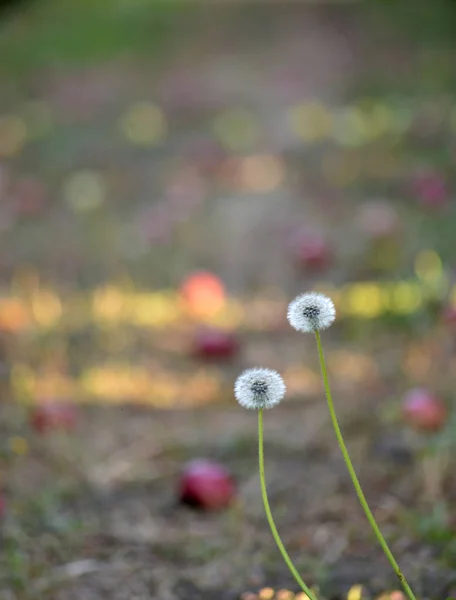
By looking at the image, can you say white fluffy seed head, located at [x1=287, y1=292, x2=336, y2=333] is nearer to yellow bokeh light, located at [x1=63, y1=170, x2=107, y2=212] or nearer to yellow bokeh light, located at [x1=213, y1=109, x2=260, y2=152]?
yellow bokeh light, located at [x1=63, y1=170, x2=107, y2=212]

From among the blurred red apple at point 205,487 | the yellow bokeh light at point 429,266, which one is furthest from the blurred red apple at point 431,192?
the blurred red apple at point 205,487

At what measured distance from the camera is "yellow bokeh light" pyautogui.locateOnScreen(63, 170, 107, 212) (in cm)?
392

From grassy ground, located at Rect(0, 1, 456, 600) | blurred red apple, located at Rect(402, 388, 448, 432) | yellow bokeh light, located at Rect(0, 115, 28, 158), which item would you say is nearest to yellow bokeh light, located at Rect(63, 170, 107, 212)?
grassy ground, located at Rect(0, 1, 456, 600)

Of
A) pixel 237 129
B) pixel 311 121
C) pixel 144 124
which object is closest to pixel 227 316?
pixel 237 129

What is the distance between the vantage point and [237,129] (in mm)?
4891

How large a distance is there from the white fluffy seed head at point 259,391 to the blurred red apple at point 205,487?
0.77m

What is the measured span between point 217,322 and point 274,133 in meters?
2.23

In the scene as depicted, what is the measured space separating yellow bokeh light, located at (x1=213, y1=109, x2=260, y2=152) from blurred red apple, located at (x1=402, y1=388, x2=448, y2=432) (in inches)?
107

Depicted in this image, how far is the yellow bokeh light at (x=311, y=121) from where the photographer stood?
4.70 metres

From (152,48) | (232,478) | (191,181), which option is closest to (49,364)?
(232,478)

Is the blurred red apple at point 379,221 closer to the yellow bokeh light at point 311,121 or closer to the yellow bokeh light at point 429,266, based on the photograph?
the yellow bokeh light at point 429,266

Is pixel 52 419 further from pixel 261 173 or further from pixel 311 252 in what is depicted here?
pixel 261 173

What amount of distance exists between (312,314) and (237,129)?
13.0 feet

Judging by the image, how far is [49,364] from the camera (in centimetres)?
249
